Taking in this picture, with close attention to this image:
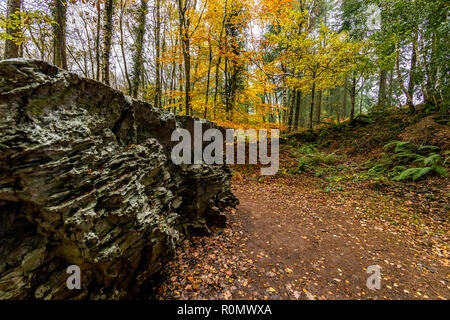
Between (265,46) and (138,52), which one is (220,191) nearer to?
(265,46)

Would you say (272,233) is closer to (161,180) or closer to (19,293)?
(161,180)

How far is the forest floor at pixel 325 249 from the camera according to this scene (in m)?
3.18

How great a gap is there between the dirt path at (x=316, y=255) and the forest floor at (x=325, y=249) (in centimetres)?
2

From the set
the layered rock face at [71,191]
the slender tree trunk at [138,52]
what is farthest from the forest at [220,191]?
the slender tree trunk at [138,52]

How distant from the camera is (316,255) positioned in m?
4.07

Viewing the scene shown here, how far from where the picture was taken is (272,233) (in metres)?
4.96

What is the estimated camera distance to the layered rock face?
5.97 feet

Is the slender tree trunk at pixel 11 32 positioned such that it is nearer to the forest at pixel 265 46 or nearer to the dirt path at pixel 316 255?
the forest at pixel 265 46

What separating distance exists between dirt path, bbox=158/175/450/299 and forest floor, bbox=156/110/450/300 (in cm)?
2

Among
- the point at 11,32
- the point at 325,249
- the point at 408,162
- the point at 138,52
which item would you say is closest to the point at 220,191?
the point at 325,249

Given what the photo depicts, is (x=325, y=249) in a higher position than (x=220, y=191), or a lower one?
lower

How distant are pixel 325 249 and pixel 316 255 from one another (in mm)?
378

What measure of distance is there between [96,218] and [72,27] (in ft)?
67.9

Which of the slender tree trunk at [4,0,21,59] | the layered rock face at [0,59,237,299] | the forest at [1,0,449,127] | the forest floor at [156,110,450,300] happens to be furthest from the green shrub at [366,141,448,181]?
the slender tree trunk at [4,0,21,59]
